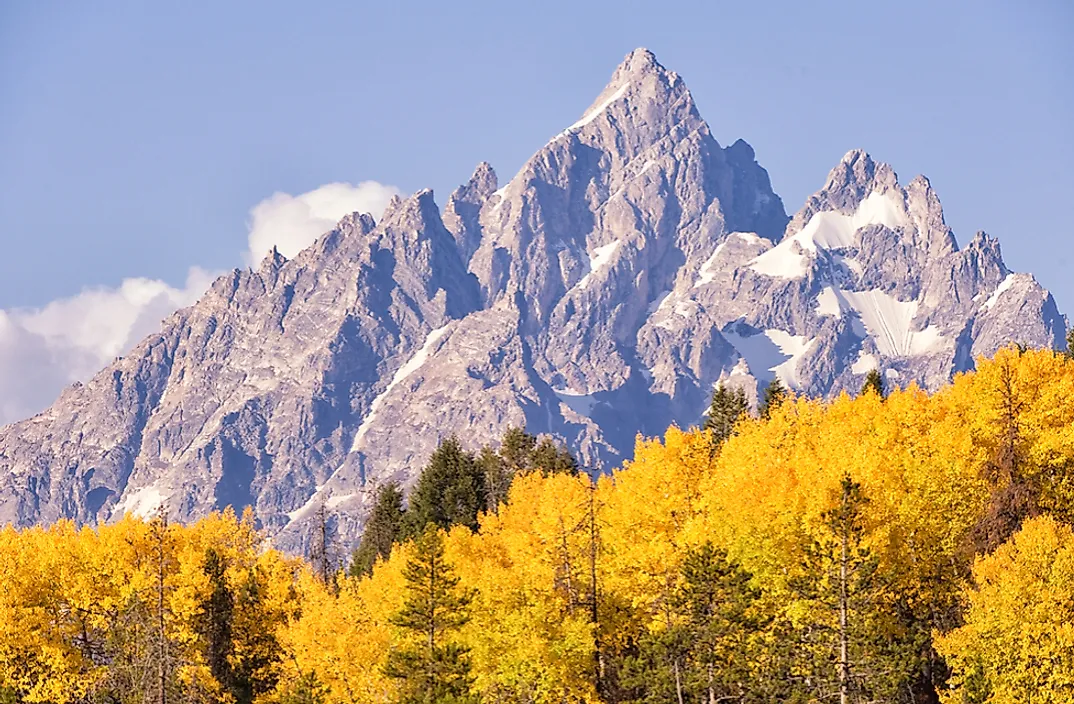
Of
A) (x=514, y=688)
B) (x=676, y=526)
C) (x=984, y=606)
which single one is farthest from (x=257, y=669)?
(x=984, y=606)

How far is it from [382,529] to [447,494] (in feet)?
30.1

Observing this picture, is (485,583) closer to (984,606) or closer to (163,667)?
(163,667)

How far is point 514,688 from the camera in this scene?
6438 cm

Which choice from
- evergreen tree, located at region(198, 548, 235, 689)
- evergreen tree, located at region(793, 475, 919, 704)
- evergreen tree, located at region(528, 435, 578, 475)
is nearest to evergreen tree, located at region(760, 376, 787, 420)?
evergreen tree, located at region(528, 435, 578, 475)

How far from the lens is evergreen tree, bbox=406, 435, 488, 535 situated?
106125mm

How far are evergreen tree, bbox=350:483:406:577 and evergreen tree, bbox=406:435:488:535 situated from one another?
159 centimetres

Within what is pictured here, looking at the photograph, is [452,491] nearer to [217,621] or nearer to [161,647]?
[217,621]

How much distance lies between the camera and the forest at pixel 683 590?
187 feet

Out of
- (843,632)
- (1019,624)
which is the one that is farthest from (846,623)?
(1019,624)

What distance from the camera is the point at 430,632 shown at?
219ft

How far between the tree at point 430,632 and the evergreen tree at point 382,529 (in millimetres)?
39363

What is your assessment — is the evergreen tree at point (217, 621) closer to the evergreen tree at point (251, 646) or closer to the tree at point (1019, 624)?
the evergreen tree at point (251, 646)

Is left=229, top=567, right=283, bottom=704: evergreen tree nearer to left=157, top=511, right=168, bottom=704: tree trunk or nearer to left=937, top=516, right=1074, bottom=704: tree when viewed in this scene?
left=157, top=511, right=168, bottom=704: tree trunk

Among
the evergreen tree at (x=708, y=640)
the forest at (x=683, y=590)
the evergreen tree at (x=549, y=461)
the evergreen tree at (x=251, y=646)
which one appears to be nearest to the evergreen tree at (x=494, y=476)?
the evergreen tree at (x=549, y=461)
